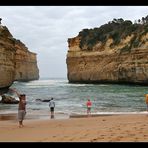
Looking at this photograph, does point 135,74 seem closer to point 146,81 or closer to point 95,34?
point 146,81

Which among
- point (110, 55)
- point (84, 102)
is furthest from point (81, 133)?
point (110, 55)

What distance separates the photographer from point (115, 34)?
70812 mm

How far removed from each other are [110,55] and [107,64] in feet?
7.90

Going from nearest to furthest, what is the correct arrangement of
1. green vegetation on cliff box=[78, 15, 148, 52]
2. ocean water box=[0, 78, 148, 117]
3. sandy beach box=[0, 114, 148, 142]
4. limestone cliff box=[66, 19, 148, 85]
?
sandy beach box=[0, 114, 148, 142]
ocean water box=[0, 78, 148, 117]
limestone cliff box=[66, 19, 148, 85]
green vegetation on cliff box=[78, 15, 148, 52]

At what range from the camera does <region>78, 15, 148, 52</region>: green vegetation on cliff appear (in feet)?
205

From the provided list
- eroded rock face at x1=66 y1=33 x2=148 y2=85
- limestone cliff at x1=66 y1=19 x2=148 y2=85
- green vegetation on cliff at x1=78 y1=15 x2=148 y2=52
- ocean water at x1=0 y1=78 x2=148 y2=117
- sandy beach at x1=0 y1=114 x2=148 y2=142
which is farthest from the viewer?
green vegetation on cliff at x1=78 y1=15 x2=148 y2=52

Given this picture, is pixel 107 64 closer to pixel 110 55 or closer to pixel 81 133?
pixel 110 55

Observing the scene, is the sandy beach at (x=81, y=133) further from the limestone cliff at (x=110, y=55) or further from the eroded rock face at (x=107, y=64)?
the limestone cliff at (x=110, y=55)

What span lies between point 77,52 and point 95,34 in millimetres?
6984

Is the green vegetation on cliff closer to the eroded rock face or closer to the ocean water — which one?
the eroded rock face

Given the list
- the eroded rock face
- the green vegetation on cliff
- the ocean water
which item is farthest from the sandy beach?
the green vegetation on cliff
